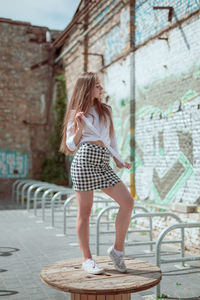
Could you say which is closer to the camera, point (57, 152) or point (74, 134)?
point (74, 134)

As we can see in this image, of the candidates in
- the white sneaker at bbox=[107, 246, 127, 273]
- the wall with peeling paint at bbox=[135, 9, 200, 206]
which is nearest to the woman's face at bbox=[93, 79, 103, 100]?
the white sneaker at bbox=[107, 246, 127, 273]

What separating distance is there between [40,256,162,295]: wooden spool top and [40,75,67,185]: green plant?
1090cm

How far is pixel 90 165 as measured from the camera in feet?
9.37

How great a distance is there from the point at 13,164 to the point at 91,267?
12392mm

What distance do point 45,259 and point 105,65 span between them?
6681 millimetres

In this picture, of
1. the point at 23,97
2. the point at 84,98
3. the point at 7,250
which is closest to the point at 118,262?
the point at 84,98

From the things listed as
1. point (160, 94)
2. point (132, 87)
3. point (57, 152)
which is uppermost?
point (132, 87)

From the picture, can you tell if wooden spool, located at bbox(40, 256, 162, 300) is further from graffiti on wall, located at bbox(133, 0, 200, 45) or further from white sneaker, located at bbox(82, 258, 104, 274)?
graffiti on wall, located at bbox(133, 0, 200, 45)

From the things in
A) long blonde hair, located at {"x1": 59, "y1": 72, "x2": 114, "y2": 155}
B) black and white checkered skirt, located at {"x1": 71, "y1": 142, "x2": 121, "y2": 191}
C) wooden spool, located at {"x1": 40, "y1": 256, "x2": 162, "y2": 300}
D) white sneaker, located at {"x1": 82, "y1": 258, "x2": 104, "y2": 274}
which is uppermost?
long blonde hair, located at {"x1": 59, "y1": 72, "x2": 114, "y2": 155}

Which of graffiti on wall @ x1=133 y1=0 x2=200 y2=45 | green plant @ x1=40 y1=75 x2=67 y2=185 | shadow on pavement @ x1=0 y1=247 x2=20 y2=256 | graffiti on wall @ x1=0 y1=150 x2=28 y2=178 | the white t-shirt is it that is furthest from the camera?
graffiti on wall @ x1=0 y1=150 x2=28 y2=178

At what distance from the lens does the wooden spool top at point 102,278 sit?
2459 millimetres

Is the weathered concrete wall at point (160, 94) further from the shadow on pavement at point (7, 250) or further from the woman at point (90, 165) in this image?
the woman at point (90, 165)

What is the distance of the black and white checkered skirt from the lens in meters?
2.83

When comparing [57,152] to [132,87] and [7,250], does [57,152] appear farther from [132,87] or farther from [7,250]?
[7,250]
